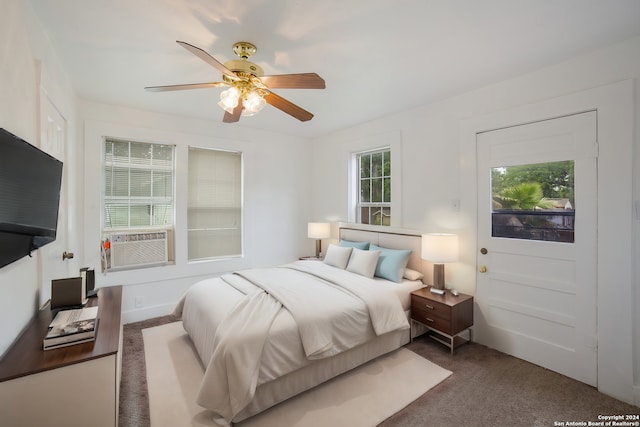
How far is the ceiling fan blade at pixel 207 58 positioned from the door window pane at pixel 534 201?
8.40ft

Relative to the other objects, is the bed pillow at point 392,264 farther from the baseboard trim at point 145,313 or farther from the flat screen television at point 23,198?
the flat screen television at point 23,198

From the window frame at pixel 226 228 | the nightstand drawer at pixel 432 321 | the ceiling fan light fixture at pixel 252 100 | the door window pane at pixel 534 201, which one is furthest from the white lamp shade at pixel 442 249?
the window frame at pixel 226 228

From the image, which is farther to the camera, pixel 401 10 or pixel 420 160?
pixel 420 160

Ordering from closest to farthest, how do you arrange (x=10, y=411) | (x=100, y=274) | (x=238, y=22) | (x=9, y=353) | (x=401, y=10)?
1. (x=10, y=411)
2. (x=9, y=353)
3. (x=401, y=10)
4. (x=238, y=22)
5. (x=100, y=274)

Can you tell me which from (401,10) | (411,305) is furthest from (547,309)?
(401,10)

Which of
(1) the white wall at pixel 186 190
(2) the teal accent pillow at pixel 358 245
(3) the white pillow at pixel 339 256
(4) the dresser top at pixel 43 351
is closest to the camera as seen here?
(4) the dresser top at pixel 43 351

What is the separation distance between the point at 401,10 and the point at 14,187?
228cm

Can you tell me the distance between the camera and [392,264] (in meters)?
3.15

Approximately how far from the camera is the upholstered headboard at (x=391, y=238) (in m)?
3.30

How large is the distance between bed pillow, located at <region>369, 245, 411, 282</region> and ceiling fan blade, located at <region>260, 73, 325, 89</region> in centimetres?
207

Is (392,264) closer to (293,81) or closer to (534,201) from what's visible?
(534,201)

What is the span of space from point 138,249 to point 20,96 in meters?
2.24

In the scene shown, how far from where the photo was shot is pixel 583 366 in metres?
2.22

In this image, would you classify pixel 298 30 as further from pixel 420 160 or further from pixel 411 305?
pixel 411 305
